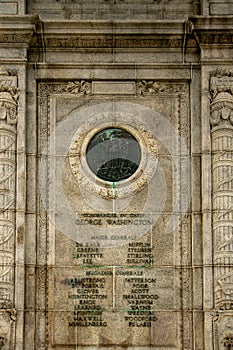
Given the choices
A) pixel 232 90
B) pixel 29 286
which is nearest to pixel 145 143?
pixel 232 90

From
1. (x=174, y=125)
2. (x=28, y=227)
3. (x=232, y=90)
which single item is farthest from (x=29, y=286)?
(x=232, y=90)

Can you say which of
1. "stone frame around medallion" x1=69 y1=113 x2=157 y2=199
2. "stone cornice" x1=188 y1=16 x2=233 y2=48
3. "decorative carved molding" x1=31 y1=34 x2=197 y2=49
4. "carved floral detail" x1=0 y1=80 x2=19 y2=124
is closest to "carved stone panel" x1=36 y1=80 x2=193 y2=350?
"stone frame around medallion" x1=69 y1=113 x2=157 y2=199

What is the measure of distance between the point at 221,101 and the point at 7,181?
171 inches

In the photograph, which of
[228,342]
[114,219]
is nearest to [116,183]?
[114,219]

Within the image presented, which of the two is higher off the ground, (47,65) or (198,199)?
(47,65)

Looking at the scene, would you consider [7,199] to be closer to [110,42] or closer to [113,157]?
[113,157]

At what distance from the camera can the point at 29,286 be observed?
18.2 m

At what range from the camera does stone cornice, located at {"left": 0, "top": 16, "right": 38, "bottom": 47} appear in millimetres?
18438

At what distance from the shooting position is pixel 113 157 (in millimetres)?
18609

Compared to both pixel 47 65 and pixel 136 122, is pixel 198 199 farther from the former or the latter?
pixel 47 65

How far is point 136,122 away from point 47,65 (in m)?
2.05

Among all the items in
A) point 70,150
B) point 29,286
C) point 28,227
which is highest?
point 70,150

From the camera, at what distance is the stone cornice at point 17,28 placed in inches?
726

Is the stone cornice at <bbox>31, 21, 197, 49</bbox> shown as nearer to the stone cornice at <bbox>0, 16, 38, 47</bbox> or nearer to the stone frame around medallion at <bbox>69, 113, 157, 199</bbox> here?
the stone cornice at <bbox>0, 16, 38, 47</bbox>
